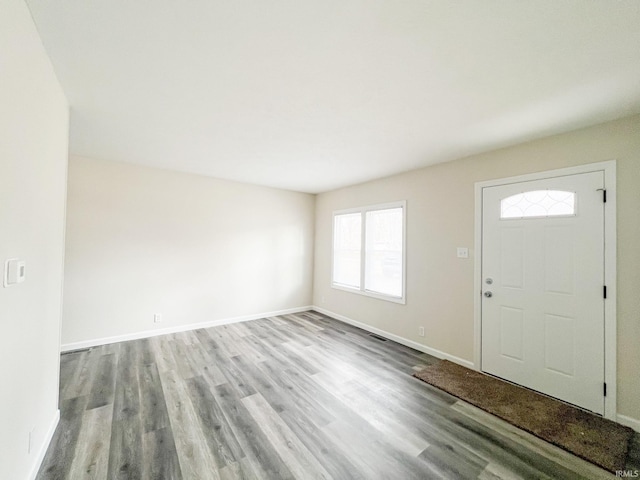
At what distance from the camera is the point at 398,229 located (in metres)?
4.01

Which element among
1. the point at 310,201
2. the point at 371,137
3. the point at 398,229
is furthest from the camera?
the point at 310,201

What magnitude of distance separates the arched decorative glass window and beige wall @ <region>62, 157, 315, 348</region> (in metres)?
3.74

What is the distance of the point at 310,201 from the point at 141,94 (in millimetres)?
3858

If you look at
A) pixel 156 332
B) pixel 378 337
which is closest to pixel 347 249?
pixel 378 337

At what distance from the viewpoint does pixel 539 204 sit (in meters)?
2.60

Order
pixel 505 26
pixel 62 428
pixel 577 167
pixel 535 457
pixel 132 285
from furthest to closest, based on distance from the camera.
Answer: pixel 132 285, pixel 577 167, pixel 62 428, pixel 535 457, pixel 505 26

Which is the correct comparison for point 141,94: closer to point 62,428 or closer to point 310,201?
point 62,428

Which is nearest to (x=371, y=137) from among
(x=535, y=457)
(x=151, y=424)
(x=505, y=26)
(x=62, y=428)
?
(x=505, y=26)

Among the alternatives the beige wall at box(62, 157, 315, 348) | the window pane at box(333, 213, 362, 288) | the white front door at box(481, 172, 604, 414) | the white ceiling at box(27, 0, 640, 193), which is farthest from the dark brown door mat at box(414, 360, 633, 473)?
the beige wall at box(62, 157, 315, 348)

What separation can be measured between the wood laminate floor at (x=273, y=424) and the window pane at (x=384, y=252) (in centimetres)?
119

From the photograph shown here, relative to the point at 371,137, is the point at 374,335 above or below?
below

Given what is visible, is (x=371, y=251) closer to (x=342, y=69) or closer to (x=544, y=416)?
(x=544, y=416)

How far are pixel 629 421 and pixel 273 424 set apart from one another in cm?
297

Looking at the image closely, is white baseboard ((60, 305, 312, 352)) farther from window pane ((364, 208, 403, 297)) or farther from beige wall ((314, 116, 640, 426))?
window pane ((364, 208, 403, 297))
